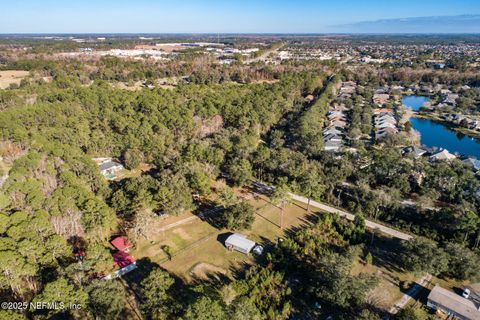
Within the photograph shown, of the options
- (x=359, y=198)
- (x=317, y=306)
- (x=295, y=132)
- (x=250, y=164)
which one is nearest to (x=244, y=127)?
(x=295, y=132)

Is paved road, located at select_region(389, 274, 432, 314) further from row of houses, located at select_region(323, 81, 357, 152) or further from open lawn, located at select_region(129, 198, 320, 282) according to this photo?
row of houses, located at select_region(323, 81, 357, 152)

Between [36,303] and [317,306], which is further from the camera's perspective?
[317,306]

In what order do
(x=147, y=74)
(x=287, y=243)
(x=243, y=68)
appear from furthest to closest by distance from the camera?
1. (x=243, y=68)
2. (x=147, y=74)
3. (x=287, y=243)

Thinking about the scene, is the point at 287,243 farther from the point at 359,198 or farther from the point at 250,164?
the point at 250,164

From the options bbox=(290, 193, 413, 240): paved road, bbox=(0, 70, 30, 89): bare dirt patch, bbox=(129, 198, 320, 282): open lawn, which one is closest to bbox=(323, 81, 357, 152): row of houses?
bbox=(290, 193, 413, 240): paved road

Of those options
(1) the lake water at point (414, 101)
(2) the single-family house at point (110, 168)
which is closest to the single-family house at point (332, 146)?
(2) the single-family house at point (110, 168)

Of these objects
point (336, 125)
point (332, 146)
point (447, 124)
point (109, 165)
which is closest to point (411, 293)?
point (332, 146)

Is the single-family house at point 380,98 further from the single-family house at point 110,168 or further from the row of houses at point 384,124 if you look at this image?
the single-family house at point 110,168
